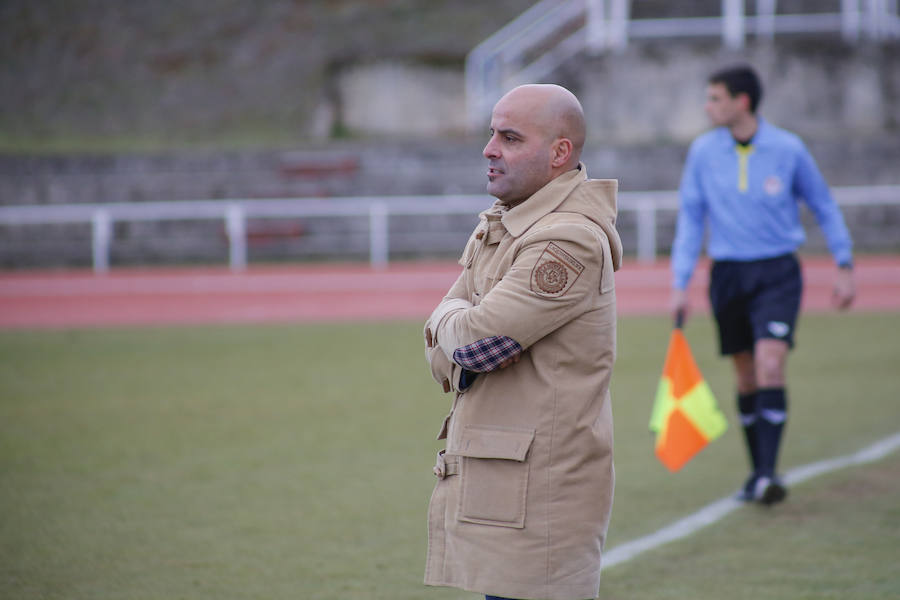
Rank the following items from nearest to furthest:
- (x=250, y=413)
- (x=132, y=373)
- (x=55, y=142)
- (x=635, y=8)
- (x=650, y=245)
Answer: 1. (x=250, y=413)
2. (x=132, y=373)
3. (x=650, y=245)
4. (x=635, y=8)
5. (x=55, y=142)

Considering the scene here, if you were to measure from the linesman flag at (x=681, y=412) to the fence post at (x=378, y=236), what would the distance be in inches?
548

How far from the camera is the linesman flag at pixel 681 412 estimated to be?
6059 mm

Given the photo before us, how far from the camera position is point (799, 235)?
6.40m

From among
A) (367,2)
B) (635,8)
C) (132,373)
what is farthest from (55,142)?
(132,373)

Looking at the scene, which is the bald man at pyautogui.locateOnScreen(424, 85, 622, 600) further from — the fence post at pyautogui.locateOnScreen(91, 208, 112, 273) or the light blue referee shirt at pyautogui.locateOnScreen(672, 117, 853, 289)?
the fence post at pyautogui.locateOnScreen(91, 208, 112, 273)

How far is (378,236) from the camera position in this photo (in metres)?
20.0

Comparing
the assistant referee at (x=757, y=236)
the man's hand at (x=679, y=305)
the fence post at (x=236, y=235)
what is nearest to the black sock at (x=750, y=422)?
the assistant referee at (x=757, y=236)

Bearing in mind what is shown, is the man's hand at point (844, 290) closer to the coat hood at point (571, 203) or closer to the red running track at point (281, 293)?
the coat hood at point (571, 203)

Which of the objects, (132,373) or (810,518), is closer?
(810,518)

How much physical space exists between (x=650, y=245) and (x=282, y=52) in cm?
2051

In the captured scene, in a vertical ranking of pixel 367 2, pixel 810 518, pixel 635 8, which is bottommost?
pixel 810 518

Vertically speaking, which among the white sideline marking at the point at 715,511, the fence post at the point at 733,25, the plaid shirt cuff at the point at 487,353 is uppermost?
the fence post at the point at 733,25

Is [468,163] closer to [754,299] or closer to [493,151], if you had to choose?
[754,299]

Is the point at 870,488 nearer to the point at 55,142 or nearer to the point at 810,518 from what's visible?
the point at 810,518
